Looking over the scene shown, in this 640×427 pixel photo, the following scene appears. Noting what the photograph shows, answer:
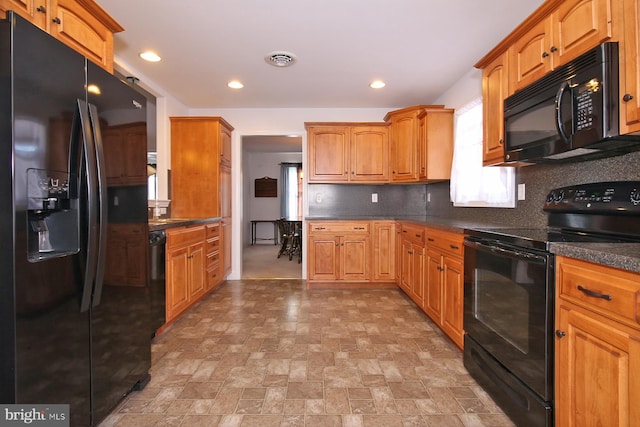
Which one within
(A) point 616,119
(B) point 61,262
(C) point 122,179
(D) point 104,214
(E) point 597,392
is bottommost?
(E) point 597,392

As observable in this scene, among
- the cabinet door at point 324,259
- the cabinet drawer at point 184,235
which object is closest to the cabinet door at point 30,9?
the cabinet drawer at point 184,235

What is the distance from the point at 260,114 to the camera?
174 inches

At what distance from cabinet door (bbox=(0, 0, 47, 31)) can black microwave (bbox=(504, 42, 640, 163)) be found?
2.38 meters

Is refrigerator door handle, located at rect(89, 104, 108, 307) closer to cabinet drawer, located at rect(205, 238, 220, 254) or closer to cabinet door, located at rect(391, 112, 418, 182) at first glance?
cabinet drawer, located at rect(205, 238, 220, 254)

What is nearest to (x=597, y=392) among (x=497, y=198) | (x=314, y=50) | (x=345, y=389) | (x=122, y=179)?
(x=345, y=389)

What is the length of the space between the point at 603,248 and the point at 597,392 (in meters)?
0.50

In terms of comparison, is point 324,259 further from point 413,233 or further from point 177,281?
point 177,281

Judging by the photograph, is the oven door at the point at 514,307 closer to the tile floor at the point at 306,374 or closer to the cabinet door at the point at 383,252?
the tile floor at the point at 306,374

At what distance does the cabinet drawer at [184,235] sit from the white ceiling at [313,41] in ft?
5.12

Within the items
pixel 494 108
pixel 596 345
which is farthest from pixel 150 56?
pixel 596 345

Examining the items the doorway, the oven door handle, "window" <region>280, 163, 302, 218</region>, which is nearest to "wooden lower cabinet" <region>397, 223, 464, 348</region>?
the oven door handle

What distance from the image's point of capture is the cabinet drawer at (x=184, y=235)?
2566 millimetres

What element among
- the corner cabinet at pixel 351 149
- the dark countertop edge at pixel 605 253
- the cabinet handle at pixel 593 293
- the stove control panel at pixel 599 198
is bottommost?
the cabinet handle at pixel 593 293

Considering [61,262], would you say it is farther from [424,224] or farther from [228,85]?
[228,85]
